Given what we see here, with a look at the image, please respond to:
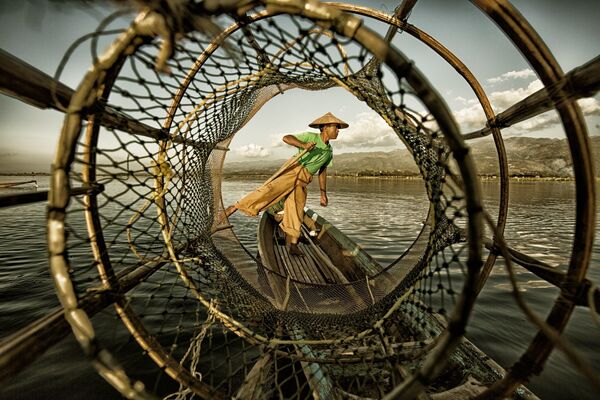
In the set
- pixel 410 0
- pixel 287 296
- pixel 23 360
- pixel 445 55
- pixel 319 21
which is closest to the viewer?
pixel 319 21

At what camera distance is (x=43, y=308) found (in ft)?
16.2

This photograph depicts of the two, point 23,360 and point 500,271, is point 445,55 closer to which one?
point 23,360

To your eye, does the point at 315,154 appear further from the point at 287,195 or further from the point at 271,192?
the point at 271,192

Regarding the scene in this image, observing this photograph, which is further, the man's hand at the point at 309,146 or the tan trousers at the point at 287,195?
the tan trousers at the point at 287,195

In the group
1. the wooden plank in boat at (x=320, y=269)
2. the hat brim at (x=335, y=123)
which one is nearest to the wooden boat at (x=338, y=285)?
the wooden plank in boat at (x=320, y=269)

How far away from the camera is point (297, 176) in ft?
18.0

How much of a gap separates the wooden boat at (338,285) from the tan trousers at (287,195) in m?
0.87

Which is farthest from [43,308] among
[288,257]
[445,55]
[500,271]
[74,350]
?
[500,271]

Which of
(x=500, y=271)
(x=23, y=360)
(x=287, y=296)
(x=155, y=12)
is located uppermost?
(x=155, y=12)

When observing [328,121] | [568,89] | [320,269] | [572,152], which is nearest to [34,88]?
[568,89]

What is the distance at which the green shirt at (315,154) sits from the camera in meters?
5.12

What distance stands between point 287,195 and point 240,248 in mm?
1850

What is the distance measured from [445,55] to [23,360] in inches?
146

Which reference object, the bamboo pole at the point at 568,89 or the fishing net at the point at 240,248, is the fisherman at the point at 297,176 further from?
the bamboo pole at the point at 568,89
